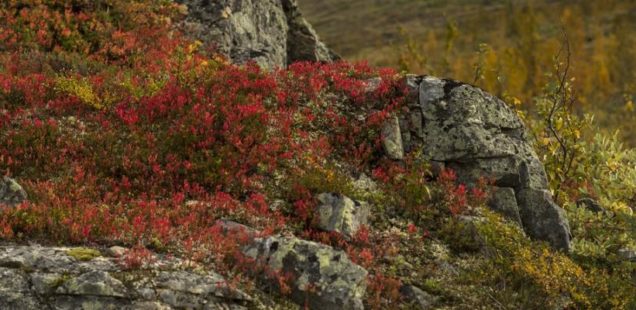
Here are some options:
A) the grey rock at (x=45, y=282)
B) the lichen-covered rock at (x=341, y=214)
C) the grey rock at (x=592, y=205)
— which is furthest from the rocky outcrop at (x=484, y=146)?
the grey rock at (x=45, y=282)

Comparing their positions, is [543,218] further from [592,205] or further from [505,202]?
[592,205]

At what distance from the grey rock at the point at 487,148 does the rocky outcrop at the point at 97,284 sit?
672 cm

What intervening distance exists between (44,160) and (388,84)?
8.52 meters

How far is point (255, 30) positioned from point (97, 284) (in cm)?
1624

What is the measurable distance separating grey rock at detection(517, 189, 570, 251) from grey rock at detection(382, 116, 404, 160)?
3012 millimetres

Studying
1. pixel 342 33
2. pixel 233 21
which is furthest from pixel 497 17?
pixel 233 21

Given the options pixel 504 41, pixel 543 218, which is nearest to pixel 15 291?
pixel 543 218

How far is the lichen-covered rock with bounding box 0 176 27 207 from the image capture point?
10.1 metres

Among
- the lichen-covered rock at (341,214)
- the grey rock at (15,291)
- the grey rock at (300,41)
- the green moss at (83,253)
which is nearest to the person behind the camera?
the grey rock at (15,291)

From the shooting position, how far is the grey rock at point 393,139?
13219mm

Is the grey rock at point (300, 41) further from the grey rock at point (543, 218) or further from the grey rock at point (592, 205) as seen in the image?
the grey rock at point (543, 218)

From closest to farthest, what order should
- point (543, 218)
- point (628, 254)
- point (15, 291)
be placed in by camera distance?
point (15, 291), point (628, 254), point (543, 218)

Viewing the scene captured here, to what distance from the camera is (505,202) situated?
12.7 m

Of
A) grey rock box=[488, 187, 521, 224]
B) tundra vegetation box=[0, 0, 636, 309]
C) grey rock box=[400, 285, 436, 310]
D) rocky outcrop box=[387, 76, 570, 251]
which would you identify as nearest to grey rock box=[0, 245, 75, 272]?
tundra vegetation box=[0, 0, 636, 309]
